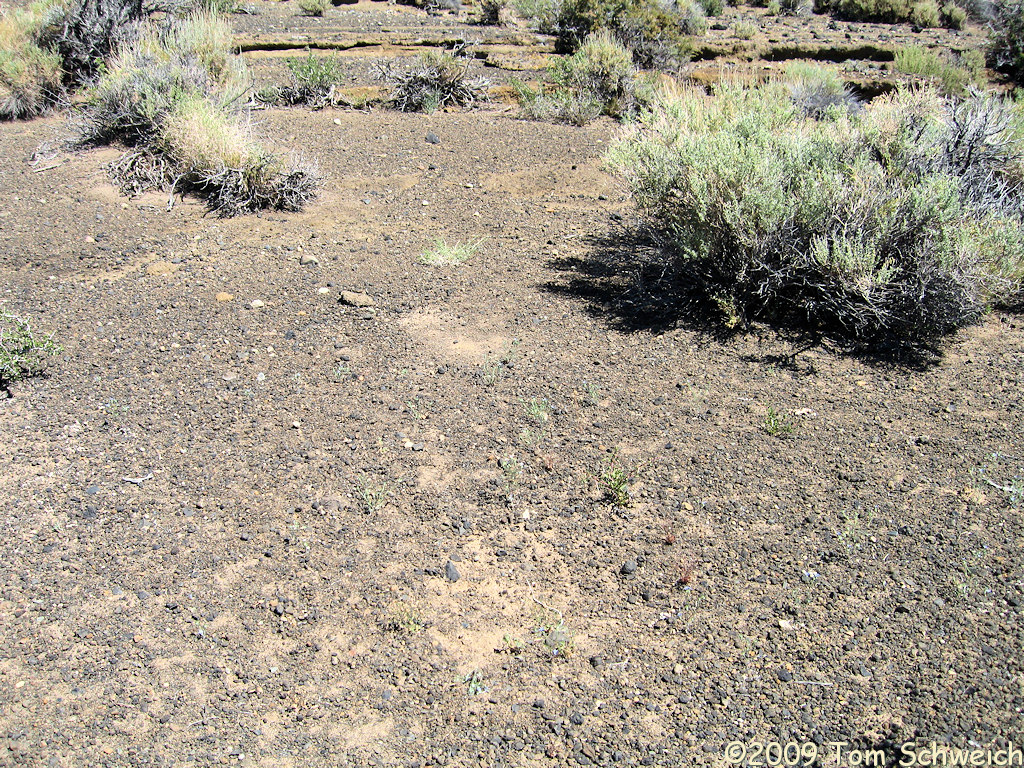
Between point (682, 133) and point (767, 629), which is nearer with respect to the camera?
point (767, 629)

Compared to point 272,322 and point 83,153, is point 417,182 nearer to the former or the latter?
point 272,322

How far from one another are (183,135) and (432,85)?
374cm

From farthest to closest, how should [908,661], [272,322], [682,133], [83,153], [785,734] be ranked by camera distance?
1. [83,153]
2. [682,133]
3. [272,322]
4. [908,661]
5. [785,734]

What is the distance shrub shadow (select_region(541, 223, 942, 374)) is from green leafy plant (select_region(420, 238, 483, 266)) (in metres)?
0.60

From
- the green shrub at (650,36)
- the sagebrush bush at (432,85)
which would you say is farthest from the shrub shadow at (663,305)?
the green shrub at (650,36)

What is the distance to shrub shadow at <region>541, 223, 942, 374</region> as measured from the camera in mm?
4711

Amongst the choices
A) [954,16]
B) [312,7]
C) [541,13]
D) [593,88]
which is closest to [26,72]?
[593,88]

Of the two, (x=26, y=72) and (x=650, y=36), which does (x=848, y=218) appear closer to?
(x=650, y=36)

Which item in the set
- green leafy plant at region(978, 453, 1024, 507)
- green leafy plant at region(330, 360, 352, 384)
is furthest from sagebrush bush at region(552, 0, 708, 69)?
green leafy plant at region(978, 453, 1024, 507)

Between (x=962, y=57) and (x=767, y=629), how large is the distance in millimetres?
13855

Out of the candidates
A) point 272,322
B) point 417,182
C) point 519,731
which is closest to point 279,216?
point 417,182

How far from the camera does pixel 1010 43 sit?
44.8 ft

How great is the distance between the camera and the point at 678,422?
13.9 feet

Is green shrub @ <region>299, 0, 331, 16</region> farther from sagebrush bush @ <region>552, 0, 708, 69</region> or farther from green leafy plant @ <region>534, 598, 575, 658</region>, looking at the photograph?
green leafy plant @ <region>534, 598, 575, 658</region>
